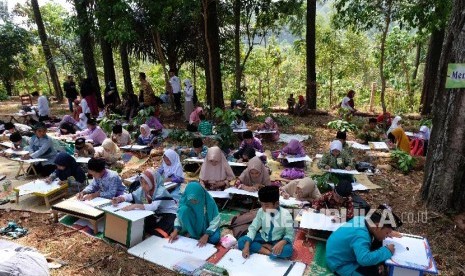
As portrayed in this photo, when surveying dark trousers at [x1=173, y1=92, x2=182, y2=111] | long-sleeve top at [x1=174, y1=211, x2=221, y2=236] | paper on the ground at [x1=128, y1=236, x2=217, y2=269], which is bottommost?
paper on the ground at [x1=128, y1=236, x2=217, y2=269]

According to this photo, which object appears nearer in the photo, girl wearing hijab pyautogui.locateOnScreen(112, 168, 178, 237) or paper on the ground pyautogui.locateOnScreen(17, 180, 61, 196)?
girl wearing hijab pyautogui.locateOnScreen(112, 168, 178, 237)

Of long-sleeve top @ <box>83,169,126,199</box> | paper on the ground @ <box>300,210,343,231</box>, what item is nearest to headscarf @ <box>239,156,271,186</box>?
paper on the ground @ <box>300,210,343,231</box>

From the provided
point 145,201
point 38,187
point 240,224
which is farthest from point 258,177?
point 38,187

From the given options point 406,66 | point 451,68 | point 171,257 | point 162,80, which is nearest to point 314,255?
point 171,257

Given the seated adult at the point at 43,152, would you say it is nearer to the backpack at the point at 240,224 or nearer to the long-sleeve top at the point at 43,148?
the long-sleeve top at the point at 43,148

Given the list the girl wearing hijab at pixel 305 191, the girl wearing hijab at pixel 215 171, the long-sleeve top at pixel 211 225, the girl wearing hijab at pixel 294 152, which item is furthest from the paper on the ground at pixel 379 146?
the long-sleeve top at pixel 211 225

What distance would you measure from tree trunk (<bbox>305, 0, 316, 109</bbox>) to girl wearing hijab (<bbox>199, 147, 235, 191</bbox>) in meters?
7.98

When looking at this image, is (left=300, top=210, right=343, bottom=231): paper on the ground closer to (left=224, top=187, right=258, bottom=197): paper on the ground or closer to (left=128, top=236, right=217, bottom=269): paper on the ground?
(left=224, top=187, right=258, bottom=197): paper on the ground

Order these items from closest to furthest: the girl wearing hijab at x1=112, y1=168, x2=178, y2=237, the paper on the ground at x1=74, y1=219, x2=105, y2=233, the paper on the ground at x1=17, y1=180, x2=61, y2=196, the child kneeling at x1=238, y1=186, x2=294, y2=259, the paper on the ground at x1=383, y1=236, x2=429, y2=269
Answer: the paper on the ground at x1=383, y1=236, x2=429, y2=269, the child kneeling at x1=238, y1=186, x2=294, y2=259, the girl wearing hijab at x1=112, y1=168, x2=178, y2=237, the paper on the ground at x1=74, y1=219, x2=105, y2=233, the paper on the ground at x1=17, y1=180, x2=61, y2=196

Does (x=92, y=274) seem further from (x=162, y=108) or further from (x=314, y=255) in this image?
(x=162, y=108)

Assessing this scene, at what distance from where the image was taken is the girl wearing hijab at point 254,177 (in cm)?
574

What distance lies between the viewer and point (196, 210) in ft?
15.3

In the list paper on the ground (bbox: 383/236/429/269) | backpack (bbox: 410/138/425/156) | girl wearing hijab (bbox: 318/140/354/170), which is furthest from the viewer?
backpack (bbox: 410/138/425/156)

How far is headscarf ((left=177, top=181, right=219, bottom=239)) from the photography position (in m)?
4.63
